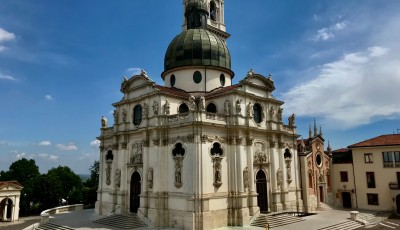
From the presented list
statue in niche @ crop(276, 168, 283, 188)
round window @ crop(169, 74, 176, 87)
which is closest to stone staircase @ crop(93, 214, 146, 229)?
statue in niche @ crop(276, 168, 283, 188)

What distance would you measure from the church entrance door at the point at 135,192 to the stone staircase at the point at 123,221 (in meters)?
1.22

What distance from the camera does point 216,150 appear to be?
28.2 m

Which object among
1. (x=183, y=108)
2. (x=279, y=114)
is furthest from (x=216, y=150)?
(x=279, y=114)

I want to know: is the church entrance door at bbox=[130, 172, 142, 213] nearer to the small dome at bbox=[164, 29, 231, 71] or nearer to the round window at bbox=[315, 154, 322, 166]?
the small dome at bbox=[164, 29, 231, 71]

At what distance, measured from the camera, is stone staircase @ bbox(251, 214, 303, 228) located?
90.7ft

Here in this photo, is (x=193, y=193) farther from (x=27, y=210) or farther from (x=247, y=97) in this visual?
(x=27, y=210)

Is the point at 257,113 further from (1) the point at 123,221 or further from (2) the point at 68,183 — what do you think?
(2) the point at 68,183

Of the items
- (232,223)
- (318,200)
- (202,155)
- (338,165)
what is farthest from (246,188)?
(338,165)

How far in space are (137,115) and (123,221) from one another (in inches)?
415

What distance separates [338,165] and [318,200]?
22.9ft

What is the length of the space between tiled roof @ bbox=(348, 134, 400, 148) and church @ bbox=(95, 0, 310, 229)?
23.9 feet

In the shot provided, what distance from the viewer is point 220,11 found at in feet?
156

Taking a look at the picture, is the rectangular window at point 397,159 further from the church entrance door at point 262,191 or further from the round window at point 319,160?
the church entrance door at point 262,191

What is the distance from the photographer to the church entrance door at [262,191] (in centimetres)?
3083
